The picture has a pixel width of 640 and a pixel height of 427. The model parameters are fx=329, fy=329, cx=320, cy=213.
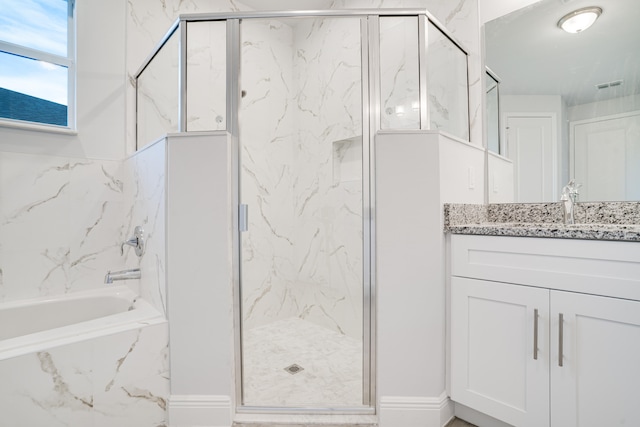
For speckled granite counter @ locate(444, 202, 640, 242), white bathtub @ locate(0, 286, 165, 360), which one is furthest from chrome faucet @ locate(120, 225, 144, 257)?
speckled granite counter @ locate(444, 202, 640, 242)

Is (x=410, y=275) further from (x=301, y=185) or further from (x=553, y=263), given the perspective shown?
(x=301, y=185)

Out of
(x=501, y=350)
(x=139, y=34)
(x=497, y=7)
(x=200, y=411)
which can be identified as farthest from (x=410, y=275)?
(x=139, y=34)

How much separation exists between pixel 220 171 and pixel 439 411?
1433 millimetres

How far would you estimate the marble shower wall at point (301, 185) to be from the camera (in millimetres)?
2225

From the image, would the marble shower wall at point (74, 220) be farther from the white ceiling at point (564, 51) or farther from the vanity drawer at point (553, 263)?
the white ceiling at point (564, 51)

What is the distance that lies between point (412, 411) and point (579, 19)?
6.72 feet

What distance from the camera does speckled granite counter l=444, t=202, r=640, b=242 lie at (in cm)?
116

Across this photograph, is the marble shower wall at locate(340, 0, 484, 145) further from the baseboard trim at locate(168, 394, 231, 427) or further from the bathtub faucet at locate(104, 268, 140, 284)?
the bathtub faucet at locate(104, 268, 140, 284)

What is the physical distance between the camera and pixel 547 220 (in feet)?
5.66

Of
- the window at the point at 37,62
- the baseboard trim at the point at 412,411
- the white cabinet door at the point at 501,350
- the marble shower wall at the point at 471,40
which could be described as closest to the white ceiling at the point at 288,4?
the marble shower wall at the point at 471,40

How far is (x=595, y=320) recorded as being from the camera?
1130mm

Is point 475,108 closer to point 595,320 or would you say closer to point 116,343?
point 595,320

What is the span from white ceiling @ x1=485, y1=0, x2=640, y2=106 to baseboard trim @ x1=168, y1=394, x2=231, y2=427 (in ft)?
7.22

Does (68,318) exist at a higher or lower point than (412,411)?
higher
